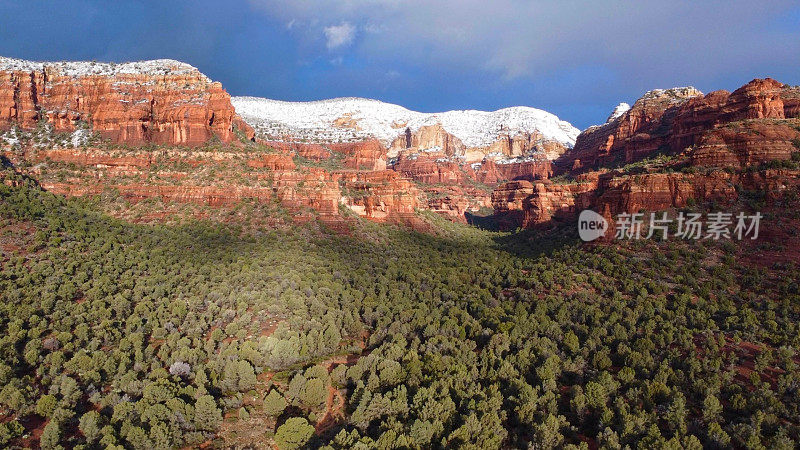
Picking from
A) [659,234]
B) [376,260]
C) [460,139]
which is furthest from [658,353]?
[460,139]

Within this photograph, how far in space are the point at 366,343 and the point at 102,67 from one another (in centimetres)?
5907

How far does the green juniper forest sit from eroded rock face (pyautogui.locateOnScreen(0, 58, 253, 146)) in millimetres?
14351

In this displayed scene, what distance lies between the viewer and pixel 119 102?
54594 mm

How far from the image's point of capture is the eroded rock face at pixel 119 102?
5300cm

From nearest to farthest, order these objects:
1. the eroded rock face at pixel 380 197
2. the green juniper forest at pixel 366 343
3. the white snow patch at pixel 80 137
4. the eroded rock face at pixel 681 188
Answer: the green juniper forest at pixel 366 343 < the eroded rock face at pixel 681 188 < the white snow patch at pixel 80 137 < the eroded rock face at pixel 380 197

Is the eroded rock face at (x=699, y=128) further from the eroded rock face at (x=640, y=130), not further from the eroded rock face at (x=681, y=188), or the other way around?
the eroded rock face at (x=681, y=188)

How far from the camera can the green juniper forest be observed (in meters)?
21.2

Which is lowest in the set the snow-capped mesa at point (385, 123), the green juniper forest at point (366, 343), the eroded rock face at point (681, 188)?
the green juniper forest at point (366, 343)

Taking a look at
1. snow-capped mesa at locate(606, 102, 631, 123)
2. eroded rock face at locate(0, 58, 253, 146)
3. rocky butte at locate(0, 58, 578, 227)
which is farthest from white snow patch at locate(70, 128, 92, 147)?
snow-capped mesa at locate(606, 102, 631, 123)

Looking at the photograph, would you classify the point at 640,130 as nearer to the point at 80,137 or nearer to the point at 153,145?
the point at 153,145

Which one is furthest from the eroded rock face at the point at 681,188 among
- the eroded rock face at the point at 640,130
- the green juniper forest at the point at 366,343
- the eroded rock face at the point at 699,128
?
the eroded rock face at the point at 640,130

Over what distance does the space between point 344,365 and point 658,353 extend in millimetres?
22447

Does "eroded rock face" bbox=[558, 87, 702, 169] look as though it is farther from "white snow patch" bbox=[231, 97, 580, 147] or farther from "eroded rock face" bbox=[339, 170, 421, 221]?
"white snow patch" bbox=[231, 97, 580, 147]

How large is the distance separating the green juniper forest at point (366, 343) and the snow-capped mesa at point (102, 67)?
22.8 meters
